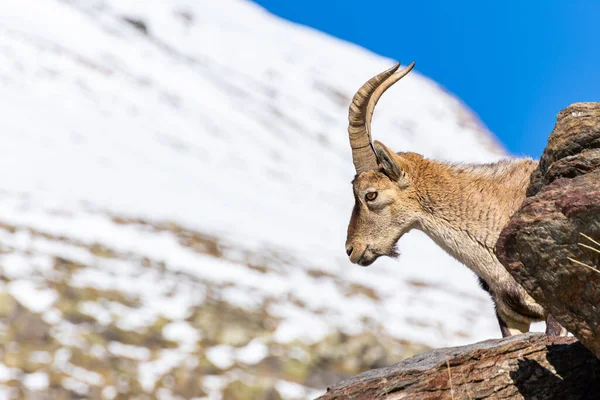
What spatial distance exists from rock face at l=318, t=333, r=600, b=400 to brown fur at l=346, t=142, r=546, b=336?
1364mm

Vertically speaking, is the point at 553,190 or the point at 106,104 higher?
the point at 106,104

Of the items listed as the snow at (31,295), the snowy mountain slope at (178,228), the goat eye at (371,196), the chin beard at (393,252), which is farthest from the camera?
the snow at (31,295)

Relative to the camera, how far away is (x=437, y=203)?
8.18 m

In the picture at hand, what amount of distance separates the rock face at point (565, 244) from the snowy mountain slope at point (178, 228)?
1295 cm

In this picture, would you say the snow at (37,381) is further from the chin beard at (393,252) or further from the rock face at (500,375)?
the rock face at (500,375)

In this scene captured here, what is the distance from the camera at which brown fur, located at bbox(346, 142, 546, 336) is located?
25.0 ft

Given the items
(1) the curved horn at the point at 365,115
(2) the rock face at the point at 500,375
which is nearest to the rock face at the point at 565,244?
(2) the rock face at the point at 500,375

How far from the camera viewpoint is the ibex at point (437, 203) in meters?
7.66

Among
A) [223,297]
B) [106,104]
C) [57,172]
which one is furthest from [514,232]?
[106,104]

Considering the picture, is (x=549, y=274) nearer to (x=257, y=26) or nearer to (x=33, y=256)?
(x=33, y=256)

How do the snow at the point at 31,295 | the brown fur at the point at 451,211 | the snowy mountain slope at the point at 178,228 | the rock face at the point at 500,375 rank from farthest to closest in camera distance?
the snow at the point at 31,295 < the snowy mountain slope at the point at 178,228 < the brown fur at the point at 451,211 < the rock face at the point at 500,375

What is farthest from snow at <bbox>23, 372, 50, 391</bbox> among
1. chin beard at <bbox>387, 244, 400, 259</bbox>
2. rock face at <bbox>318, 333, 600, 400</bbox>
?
rock face at <bbox>318, 333, 600, 400</bbox>

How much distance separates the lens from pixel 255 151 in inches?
2008

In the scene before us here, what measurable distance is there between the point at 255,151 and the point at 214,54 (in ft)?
106
